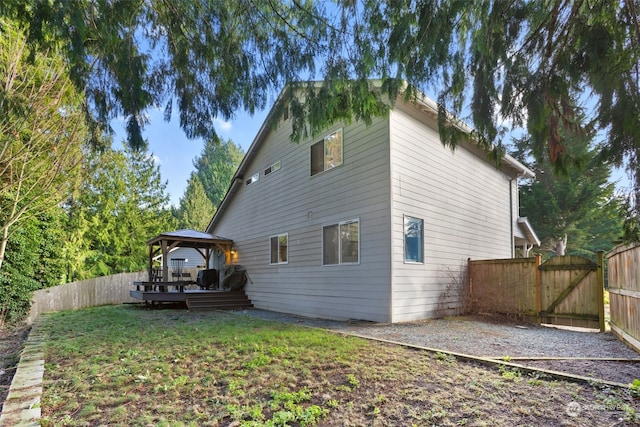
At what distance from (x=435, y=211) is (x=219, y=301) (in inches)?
279

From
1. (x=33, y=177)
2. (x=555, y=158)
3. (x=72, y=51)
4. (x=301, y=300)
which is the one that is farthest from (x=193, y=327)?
(x=555, y=158)

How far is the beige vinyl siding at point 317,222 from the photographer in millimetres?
7973

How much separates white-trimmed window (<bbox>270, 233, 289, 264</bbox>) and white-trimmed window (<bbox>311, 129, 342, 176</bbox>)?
7.32ft

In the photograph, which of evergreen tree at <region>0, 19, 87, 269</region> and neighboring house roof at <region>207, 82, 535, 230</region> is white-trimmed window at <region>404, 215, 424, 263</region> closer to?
neighboring house roof at <region>207, 82, 535, 230</region>

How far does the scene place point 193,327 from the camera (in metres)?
7.18

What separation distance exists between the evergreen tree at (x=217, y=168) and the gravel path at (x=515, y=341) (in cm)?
2796

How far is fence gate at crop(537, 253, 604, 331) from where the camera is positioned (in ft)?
24.6

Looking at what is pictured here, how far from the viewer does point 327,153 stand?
31.8 feet

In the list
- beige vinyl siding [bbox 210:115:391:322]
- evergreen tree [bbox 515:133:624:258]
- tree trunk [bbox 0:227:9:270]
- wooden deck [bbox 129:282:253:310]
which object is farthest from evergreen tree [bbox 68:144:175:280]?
evergreen tree [bbox 515:133:624:258]

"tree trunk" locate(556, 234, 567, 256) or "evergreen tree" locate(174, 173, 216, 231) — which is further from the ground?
"evergreen tree" locate(174, 173, 216, 231)

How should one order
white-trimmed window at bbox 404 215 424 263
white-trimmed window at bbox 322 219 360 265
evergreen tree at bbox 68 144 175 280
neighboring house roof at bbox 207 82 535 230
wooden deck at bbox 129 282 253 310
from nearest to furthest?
white-trimmed window at bbox 404 215 424 263 → white-trimmed window at bbox 322 219 360 265 → neighboring house roof at bbox 207 82 535 230 → wooden deck at bbox 129 282 253 310 → evergreen tree at bbox 68 144 175 280

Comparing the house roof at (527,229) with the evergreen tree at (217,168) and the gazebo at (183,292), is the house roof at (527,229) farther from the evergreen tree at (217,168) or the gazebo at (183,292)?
the evergreen tree at (217,168)

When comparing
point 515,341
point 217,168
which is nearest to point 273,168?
point 515,341

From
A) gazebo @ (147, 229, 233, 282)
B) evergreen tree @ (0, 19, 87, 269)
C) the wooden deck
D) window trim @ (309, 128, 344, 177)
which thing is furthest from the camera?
gazebo @ (147, 229, 233, 282)
